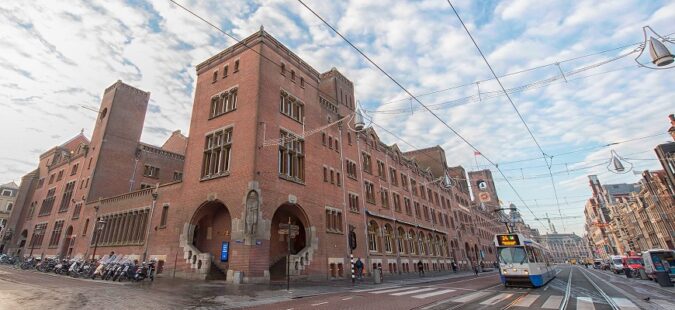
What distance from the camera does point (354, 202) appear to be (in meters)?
30.1

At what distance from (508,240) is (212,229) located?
20.7m

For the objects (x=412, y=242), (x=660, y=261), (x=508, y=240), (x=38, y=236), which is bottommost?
(x=660, y=261)

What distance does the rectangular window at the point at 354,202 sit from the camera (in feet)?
96.5

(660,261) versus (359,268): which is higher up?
(359,268)

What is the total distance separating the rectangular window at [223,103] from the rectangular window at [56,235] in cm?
3061

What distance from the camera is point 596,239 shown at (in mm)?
135250

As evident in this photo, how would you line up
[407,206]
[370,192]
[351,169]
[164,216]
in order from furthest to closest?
[407,206] < [370,192] < [351,169] < [164,216]

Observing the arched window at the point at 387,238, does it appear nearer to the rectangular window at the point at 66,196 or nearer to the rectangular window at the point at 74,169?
the rectangular window at the point at 66,196

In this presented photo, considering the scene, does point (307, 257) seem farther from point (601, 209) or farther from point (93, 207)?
point (601, 209)

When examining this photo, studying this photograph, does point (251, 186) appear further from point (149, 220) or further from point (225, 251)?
point (149, 220)

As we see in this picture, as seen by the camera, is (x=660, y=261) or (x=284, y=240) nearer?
(x=284, y=240)

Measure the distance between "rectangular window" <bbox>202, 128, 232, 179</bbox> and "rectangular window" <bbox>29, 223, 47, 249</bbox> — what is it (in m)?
36.9

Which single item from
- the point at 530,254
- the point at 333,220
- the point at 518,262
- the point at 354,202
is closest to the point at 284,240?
the point at 333,220

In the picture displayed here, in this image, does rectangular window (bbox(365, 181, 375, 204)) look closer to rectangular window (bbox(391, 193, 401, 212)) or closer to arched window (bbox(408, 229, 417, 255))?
rectangular window (bbox(391, 193, 401, 212))
